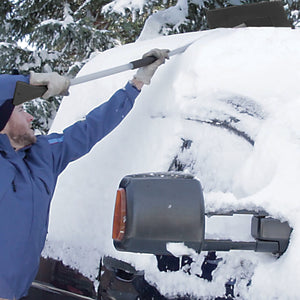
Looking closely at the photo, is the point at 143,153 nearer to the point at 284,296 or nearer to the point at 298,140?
the point at 298,140

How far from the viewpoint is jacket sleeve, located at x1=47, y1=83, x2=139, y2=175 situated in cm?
247

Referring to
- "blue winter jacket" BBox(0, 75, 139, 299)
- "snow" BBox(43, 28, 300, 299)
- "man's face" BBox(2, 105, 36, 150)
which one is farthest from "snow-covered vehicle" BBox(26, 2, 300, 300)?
"man's face" BBox(2, 105, 36, 150)

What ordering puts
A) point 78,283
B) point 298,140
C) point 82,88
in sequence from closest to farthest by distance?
point 298,140 → point 78,283 → point 82,88

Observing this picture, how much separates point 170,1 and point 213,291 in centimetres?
668

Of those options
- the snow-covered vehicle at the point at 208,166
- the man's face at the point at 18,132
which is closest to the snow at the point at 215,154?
the snow-covered vehicle at the point at 208,166

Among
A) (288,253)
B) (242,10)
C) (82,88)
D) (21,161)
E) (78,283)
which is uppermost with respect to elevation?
(242,10)

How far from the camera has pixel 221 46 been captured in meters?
2.26

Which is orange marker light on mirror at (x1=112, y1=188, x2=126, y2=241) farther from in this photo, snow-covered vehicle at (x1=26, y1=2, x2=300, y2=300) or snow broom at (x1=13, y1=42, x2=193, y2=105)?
snow broom at (x1=13, y1=42, x2=193, y2=105)

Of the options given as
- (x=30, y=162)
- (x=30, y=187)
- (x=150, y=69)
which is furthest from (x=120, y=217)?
(x=150, y=69)

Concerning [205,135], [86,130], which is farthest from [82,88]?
[205,135]

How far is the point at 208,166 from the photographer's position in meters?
1.94

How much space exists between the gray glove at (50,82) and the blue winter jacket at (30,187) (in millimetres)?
169

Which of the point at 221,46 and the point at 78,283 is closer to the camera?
the point at 78,283

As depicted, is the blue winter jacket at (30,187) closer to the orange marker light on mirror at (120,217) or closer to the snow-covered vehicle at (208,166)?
the snow-covered vehicle at (208,166)
